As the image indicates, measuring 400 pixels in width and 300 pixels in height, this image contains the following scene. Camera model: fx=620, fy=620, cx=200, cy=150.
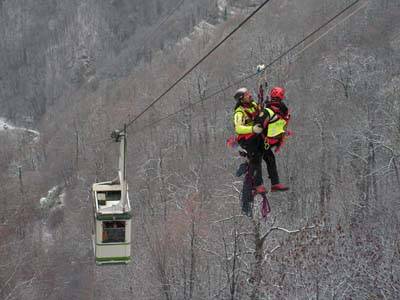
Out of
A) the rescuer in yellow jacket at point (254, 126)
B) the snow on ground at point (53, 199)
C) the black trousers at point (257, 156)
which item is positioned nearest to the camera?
the rescuer in yellow jacket at point (254, 126)

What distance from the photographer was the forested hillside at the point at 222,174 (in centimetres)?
2781

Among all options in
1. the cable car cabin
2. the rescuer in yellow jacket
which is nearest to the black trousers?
the rescuer in yellow jacket

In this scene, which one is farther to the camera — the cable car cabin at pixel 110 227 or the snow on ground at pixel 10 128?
the snow on ground at pixel 10 128

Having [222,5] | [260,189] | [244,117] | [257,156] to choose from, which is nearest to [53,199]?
[222,5]

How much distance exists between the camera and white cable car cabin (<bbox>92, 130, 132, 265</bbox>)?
50.0 feet

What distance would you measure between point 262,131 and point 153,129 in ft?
169

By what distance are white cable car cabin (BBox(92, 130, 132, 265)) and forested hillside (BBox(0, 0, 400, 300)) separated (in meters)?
5.88

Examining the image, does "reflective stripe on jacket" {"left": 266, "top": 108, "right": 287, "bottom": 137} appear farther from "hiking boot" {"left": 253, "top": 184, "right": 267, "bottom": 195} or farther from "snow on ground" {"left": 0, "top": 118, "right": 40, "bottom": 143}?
"snow on ground" {"left": 0, "top": 118, "right": 40, "bottom": 143}

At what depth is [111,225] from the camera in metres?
15.4

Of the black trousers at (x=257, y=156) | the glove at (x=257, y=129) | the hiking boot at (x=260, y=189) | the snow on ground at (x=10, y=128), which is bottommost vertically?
the hiking boot at (x=260, y=189)

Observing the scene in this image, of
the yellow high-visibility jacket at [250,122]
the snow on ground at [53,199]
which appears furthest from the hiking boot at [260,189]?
the snow on ground at [53,199]

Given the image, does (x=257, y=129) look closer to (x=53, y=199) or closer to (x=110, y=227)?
(x=110, y=227)

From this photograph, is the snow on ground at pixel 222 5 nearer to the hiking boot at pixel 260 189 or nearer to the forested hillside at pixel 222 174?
the forested hillside at pixel 222 174

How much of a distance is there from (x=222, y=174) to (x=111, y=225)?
1125 inches
